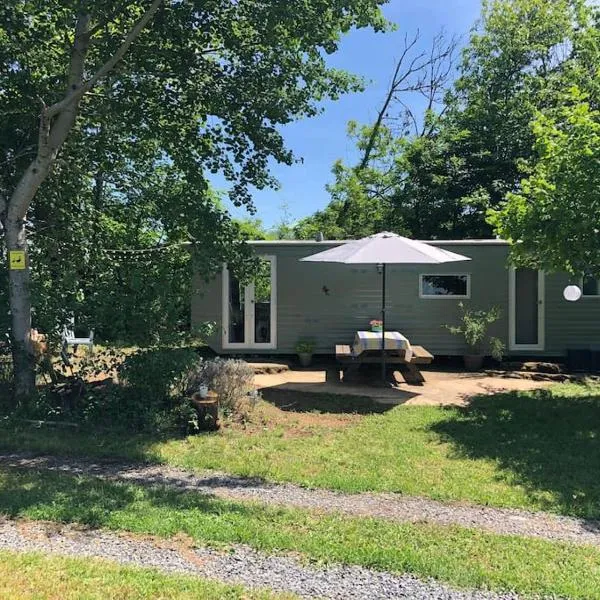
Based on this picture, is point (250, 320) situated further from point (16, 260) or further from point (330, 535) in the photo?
point (330, 535)

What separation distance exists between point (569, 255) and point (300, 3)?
428 centimetres

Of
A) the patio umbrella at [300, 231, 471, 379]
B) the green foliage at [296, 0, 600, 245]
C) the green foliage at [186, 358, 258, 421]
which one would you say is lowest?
the green foliage at [186, 358, 258, 421]

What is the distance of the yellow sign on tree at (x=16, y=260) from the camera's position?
6609 mm

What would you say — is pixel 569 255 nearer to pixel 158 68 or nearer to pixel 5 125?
pixel 158 68

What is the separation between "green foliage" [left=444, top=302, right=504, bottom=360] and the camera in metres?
10.8

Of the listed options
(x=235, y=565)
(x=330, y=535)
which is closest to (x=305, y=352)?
(x=330, y=535)

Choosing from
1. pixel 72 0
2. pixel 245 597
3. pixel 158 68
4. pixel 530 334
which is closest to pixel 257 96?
pixel 158 68

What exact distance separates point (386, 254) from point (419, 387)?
2389mm

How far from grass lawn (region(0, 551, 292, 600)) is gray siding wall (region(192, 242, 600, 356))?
8.32 metres

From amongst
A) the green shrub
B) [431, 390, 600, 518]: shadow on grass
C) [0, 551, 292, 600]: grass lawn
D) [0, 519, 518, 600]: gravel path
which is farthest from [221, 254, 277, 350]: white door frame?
[0, 551, 292, 600]: grass lawn

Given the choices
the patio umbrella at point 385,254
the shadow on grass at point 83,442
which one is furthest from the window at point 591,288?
the shadow on grass at point 83,442

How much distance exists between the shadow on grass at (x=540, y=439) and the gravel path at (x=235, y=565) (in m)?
1.85

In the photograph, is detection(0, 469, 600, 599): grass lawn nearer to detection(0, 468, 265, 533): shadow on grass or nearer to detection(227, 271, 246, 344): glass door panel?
detection(0, 468, 265, 533): shadow on grass

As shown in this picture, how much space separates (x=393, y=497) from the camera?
14.5 ft
